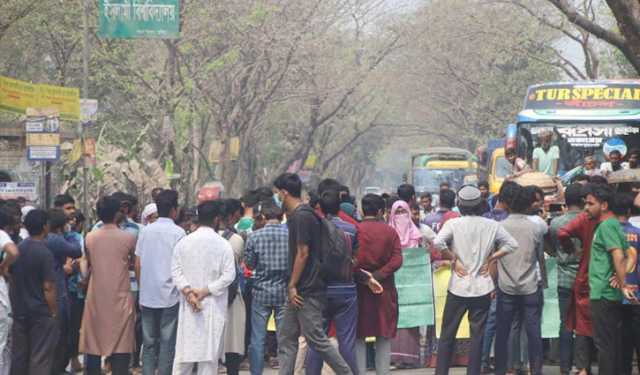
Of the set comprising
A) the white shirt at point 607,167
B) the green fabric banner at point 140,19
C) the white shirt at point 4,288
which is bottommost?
the white shirt at point 4,288

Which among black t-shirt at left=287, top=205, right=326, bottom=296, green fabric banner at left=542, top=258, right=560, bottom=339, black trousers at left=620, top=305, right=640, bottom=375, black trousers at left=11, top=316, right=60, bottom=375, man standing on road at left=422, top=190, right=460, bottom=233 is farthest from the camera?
man standing on road at left=422, top=190, right=460, bottom=233

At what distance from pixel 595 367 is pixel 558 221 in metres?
1.74

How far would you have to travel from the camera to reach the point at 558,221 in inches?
456

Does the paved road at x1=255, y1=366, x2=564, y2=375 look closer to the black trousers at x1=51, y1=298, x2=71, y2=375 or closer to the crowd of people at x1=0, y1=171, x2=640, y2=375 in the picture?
the crowd of people at x1=0, y1=171, x2=640, y2=375

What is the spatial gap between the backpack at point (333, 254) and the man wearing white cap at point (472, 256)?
3.02 feet

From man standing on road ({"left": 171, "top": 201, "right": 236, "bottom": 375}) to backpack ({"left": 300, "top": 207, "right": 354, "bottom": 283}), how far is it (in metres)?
0.71

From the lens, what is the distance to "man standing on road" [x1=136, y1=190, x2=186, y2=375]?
10.7 m

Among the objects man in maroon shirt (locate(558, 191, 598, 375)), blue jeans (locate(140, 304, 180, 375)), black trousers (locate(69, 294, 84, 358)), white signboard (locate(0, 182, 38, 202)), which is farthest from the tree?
white signboard (locate(0, 182, 38, 202))

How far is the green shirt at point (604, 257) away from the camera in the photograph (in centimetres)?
977

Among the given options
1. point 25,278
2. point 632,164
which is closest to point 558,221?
point 25,278

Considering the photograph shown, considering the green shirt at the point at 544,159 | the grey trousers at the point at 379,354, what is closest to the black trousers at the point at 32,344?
the grey trousers at the point at 379,354

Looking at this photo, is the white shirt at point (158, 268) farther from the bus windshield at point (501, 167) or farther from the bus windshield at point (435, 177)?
the bus windshield at point (435, 177)

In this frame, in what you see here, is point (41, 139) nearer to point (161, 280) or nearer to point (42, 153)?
point (42, 153)

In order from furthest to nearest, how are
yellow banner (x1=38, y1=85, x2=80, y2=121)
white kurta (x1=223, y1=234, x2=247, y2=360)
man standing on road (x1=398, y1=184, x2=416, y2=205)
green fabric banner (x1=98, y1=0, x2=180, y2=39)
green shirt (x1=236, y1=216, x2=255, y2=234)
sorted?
green fabric banner (x1=98, y1=0, x2=180, y2=39)
yellow banner (x1=38, y1=85, x2=80, y2=121)
man standing on road (x1=398, y1=184, x2=416, y2=205)
green shirt (x1=236, y1=216, x2=255, y2=234)
white kurta (x1=223, y1=234, x2=247, y2=360)
